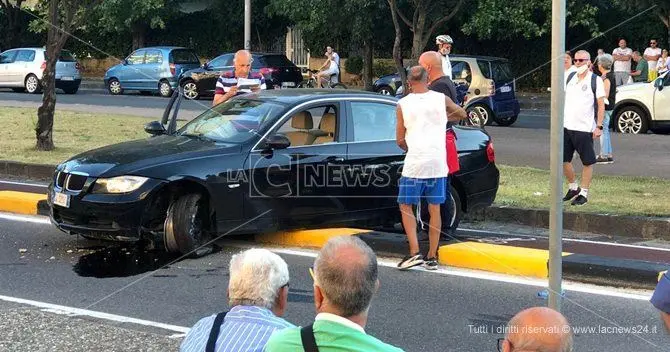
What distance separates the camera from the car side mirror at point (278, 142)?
28.6ft

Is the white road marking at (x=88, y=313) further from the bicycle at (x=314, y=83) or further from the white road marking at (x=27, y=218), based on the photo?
the bicycle at (x=314, y=83)

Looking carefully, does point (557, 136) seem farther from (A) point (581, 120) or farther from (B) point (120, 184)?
(A) point (581, 120)

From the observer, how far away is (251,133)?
8.97m

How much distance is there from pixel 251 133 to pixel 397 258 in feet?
5.75

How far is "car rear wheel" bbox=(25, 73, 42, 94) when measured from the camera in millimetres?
32375

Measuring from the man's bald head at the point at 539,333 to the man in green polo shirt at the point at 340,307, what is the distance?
430mm

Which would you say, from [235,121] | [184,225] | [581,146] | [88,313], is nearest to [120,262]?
[184,225]

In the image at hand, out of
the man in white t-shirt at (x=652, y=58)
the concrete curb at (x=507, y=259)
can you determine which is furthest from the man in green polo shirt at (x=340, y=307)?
the man in white t-shirt at (x=652, y=58)

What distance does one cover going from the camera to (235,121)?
9.22 metres

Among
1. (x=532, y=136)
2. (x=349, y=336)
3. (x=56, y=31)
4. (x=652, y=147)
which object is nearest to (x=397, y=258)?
(x=349, y=336)

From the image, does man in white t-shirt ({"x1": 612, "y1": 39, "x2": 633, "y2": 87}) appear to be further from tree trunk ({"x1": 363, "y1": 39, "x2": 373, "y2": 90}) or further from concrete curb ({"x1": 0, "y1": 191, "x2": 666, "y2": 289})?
concrete curb ({"x1": 0, "y1": 191, "x2": 666, "y2": 289})

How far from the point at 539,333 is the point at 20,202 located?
29.0ft

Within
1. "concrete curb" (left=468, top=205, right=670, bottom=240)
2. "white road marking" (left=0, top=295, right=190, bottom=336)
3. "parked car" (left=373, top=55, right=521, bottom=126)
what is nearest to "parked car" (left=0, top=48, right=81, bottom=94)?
"parked car" (left=373, top=55, right=521, bottom=126)

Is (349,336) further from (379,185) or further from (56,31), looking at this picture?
(56,31)
